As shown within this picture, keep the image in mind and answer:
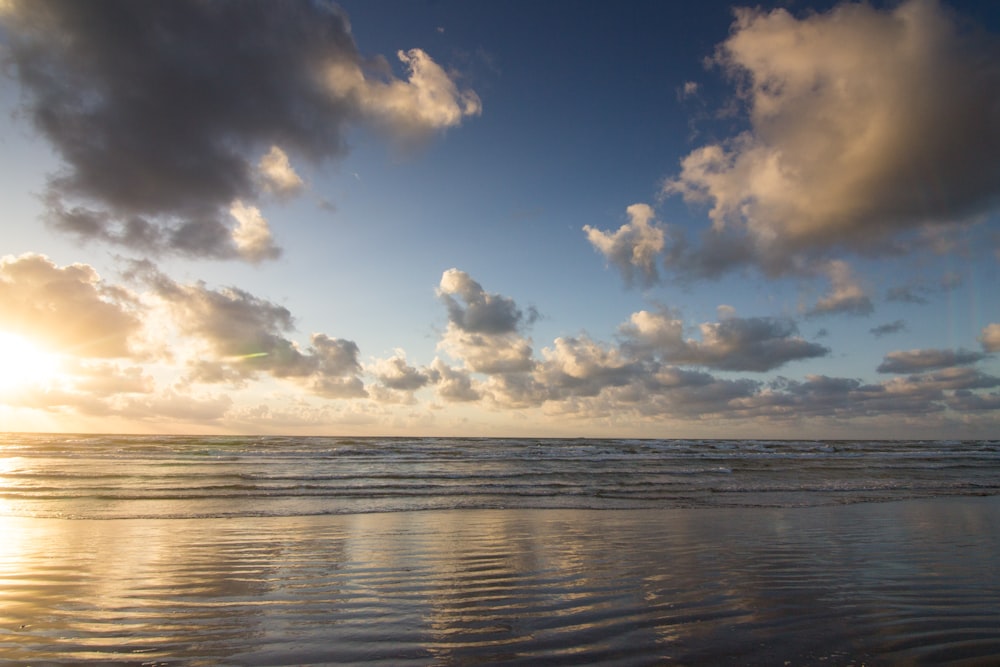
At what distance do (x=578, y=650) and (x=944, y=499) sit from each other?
74.4 feet

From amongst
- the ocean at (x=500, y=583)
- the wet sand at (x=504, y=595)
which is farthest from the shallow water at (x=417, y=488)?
the wet sand at (x=504, y=595)

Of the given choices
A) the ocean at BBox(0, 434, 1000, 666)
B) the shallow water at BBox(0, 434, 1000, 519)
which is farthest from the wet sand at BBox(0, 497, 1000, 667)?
the shallow water at BBox(0, 434, 1000, 519)

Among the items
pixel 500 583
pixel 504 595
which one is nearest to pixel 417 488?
pixel 500 583

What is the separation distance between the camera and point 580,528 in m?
13.4

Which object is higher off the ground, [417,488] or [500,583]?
[500,583]

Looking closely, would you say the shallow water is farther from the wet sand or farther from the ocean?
the wet sand

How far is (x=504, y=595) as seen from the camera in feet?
23.3

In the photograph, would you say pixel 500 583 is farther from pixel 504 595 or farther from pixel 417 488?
pixel 417 488

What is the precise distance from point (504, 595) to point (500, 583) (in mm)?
692

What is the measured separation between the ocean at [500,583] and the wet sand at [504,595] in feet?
0.13

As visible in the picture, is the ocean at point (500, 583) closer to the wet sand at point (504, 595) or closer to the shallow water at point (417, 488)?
the wet sand at point (504, 595)

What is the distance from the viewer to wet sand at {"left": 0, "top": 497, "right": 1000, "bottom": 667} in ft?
16.6

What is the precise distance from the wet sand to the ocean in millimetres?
39

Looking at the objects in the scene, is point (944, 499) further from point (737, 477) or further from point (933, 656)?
point (933, 656)
